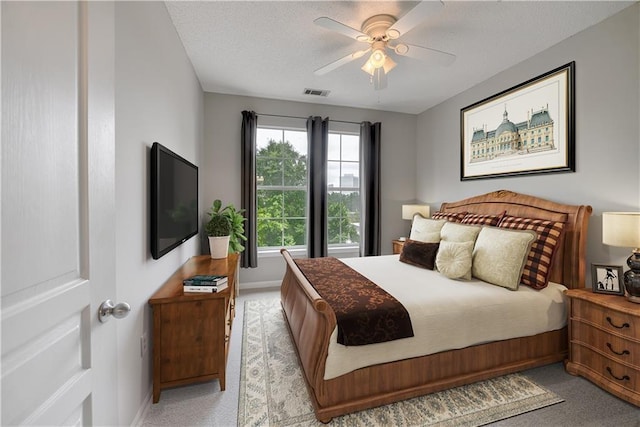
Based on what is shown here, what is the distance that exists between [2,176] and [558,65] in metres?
3.78

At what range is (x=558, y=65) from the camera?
259 centimetres

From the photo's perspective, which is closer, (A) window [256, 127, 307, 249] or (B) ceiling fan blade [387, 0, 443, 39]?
(B) ceiling fan blade [387, 0, 443, 39]

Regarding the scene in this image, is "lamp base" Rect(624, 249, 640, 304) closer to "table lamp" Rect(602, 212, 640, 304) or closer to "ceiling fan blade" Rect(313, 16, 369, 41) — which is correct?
"table lamp" Rect(602, 212, 640, 304)

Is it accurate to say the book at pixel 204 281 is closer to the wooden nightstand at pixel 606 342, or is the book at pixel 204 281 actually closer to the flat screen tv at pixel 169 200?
the flat screen tv at pixel 169 200

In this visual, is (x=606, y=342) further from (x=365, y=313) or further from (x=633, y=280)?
(x=365, y=313)

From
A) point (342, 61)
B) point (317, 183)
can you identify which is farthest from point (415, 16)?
point (317, 183)

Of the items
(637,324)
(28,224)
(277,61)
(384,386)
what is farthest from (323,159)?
(28,224)

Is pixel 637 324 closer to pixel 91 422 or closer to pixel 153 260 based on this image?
pixel 91 422

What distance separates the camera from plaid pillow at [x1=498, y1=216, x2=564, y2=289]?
2.19 m

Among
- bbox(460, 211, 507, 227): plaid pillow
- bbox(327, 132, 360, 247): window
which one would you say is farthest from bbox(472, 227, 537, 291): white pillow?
bbox(327, 132, 360, 247): window

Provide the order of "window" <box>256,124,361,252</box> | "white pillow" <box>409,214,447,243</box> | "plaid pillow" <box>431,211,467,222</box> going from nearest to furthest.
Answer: "white pillow" <box>409,214,447,243</box>
"plaid pillow" <box>431,211,467,222</box>
"window" <box>256,124,361,252</box>

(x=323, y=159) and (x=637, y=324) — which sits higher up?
(x=323, y=159)

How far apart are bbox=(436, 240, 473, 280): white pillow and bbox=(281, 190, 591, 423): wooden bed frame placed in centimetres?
57

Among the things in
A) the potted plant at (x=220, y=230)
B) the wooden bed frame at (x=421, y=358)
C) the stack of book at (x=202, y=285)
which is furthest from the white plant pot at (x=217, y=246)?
the stack of book at (x=202, y=285)
